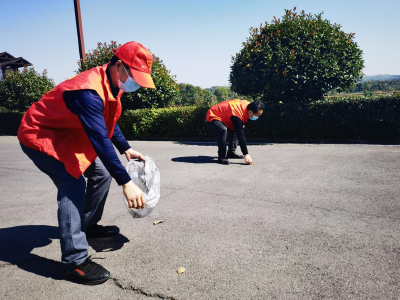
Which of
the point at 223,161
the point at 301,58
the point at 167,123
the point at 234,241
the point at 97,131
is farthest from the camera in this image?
the point at 167,123

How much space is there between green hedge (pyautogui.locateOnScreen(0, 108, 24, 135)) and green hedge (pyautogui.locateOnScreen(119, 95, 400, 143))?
13430 millimetres

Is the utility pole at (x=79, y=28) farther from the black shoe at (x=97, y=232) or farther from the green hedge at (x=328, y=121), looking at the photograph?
the black shoe at (x=97, y=232)

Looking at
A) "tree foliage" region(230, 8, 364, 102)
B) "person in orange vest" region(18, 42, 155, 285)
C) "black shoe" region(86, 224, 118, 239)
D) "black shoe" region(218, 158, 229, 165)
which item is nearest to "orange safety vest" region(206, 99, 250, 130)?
"black shoe" region(218, 158, 229, 165)

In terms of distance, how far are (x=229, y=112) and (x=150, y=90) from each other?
308 inches

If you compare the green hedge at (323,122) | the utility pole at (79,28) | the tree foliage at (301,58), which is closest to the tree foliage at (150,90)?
the utility pole at (79,28)

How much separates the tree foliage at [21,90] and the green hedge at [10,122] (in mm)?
718

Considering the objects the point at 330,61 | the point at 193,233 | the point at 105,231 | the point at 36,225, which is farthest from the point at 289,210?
the point at 330,61

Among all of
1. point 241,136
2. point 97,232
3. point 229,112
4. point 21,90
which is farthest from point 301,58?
point 21,90

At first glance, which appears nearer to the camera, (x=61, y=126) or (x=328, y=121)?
(x=61, y=126)

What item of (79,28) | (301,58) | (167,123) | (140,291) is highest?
(79,28)

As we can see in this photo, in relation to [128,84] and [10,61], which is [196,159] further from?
[10,61]

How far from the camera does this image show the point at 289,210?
12.1ft

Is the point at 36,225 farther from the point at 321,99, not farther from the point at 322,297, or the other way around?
the point at 321,99

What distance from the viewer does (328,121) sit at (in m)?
9.09
